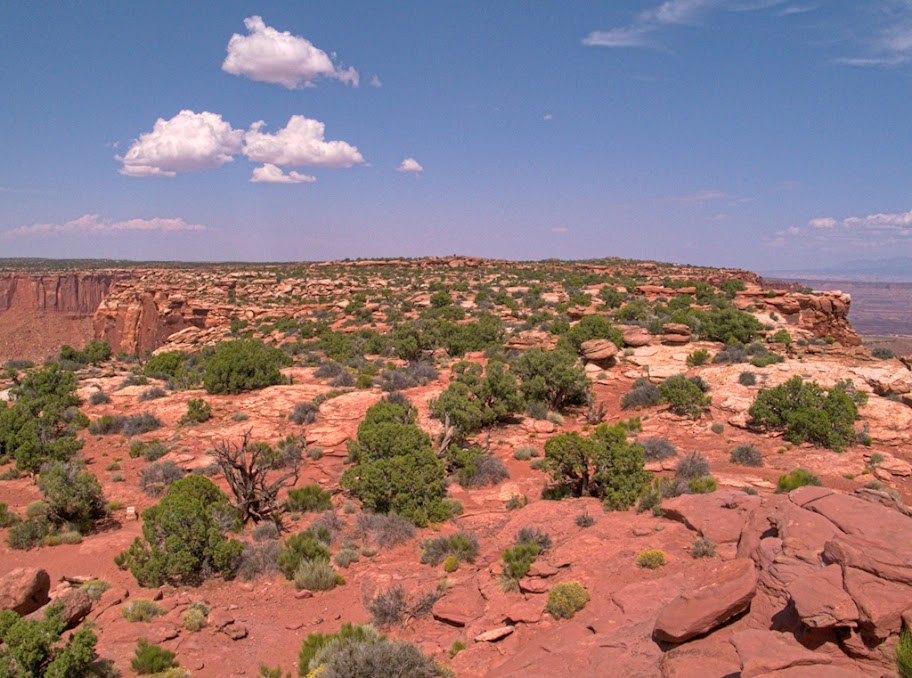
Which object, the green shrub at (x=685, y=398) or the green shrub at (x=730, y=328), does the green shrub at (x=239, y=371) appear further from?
the green shrub at (x=730, y=328)

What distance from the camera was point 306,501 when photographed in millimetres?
10953

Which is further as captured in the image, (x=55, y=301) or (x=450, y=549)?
(x=55, y=301)

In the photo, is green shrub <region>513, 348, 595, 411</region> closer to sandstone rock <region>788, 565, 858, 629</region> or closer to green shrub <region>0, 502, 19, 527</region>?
sandstone rock <region>788, 565, 858, 629</region>

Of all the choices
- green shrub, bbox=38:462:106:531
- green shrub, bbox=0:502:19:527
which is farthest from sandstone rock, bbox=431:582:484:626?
green shrub, bbox=0:502:19:527

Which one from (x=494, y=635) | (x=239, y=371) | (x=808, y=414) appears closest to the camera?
(x=494, y=635)

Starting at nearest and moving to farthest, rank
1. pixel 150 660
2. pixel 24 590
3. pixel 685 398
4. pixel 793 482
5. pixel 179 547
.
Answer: pixel 150 660, pixel 24 590, pixel 179 547, pixel 793 482, pixel 685 398

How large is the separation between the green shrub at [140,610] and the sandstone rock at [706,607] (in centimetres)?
649

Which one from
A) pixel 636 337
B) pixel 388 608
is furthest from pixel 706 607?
pixel 636 337

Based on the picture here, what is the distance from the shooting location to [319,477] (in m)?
12.6

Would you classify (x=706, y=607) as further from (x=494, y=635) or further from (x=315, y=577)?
(x=315, y=577)

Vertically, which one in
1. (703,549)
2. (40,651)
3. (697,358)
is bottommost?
(40,651)

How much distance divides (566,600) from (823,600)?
2967 mm

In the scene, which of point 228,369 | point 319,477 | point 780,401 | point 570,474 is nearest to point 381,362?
point 228,369

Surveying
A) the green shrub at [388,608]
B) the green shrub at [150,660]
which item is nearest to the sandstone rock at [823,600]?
the green shrub at [388,608]
